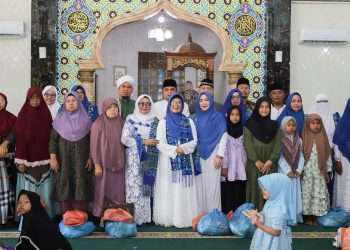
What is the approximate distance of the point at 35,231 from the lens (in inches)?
120

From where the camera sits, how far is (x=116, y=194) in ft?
15.6

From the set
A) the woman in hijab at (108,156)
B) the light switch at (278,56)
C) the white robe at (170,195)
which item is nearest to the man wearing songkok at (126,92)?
the woman in hijab at (108,156)

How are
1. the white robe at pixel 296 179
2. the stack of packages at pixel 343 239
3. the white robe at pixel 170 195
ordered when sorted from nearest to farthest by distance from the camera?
the stack of packages at pixel 343 239, the white robe at pixel 170 195, the white robe at pixel 296 179

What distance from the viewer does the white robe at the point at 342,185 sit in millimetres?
5087

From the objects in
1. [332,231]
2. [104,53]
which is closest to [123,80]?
[332,231]

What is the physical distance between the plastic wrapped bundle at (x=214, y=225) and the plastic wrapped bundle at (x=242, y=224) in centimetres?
6

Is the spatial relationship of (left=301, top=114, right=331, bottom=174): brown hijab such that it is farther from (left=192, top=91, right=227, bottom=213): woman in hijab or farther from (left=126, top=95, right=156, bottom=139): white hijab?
(left=126, top=95, right=156, bottom=139): white hijab

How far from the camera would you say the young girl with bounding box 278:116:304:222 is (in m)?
4.81

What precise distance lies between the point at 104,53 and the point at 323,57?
4.25 m

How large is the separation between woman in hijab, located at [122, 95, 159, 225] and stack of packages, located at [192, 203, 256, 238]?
0.61 metres

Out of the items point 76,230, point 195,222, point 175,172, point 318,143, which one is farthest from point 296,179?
point 76,230

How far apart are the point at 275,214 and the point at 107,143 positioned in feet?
6.53

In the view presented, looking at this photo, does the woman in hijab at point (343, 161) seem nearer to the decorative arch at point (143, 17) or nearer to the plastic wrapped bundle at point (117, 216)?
the decorative arch at point (143, 17)

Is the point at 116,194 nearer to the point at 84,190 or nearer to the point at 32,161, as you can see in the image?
the point at 84,190
